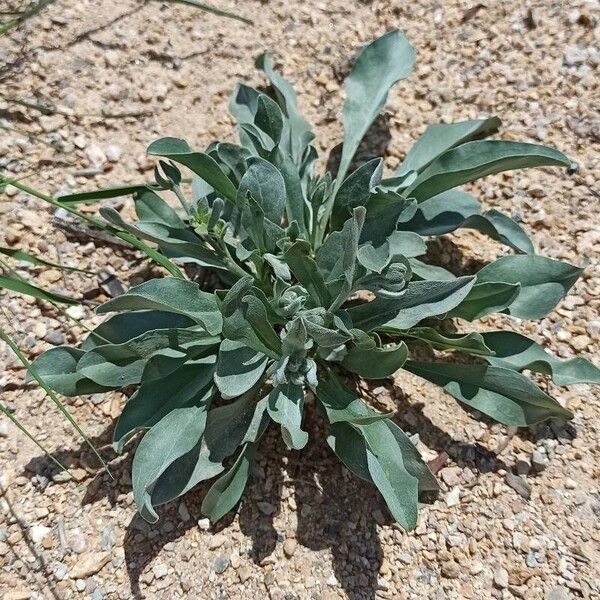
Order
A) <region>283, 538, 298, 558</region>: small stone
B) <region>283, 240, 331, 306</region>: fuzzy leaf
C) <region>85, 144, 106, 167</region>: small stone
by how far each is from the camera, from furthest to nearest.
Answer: <region>85, 144, 106, 167</region>: small stone
<region>283, 538, 298, 558</region>: small stone
<region>283, 240, 331, 306</region>: fuzzy leaf

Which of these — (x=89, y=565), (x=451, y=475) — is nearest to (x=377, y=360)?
(x=451, y=475)

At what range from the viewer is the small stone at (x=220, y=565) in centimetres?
235

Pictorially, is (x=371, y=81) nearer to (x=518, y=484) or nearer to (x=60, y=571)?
(x=518, y=484)

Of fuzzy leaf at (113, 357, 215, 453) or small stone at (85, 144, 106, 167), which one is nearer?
fuzzy leaf at (113, 357, 215, 453)

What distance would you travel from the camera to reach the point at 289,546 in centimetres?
238

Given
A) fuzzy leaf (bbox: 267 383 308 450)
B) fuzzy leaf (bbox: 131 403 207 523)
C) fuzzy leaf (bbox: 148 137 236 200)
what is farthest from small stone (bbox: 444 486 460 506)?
fuzzy leaf (bbox: 148 137 236 200)

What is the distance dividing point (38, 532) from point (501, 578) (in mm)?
1595

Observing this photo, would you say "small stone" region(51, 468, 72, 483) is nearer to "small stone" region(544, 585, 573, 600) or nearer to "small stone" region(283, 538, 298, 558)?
"small stone" region(283, 538, 298, 558)

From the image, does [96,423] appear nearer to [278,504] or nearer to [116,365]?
[116,365]

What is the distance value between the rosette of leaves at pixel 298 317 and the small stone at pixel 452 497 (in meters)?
0.21

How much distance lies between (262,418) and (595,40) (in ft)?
7.97

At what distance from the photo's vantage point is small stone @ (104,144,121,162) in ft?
10.2

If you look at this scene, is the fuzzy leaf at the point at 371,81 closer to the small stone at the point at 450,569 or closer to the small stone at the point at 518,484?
the small stone at the point at 518,484

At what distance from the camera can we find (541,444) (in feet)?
8.40
